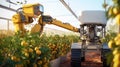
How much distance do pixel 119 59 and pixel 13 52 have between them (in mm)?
4770

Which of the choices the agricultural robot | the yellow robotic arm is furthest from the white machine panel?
the yellow robotic arm

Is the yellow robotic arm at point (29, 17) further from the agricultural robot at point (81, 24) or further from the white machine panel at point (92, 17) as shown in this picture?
the white machine panel at point (92, 17)

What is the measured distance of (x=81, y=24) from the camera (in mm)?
10562

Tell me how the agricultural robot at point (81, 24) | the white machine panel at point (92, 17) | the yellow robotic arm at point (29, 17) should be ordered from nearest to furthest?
the yellow robotic arm at point (29, 17) < the agricultural robot at point (81, 24) < the white machine panel at point (92, 17)

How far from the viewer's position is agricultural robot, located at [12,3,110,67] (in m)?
9.02

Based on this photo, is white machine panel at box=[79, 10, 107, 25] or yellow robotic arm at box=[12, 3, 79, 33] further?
white machine panel at box=[79, 10, 107, 25]

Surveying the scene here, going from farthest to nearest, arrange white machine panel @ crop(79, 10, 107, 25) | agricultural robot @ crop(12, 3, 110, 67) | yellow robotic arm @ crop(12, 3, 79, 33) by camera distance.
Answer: white machine panel @ crop(79, 10, 107, 25) < agricultural robot @ crop(12, 3, 110, 67) < yellow robotic arm @ crop(12, 3, 79, 33)

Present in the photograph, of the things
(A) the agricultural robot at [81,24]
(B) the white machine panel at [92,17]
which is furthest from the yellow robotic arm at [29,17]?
(B) the white machine panel at [92,17]

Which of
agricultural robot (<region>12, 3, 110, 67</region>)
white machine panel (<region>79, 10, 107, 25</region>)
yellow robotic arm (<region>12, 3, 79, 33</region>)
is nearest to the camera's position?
yellow robotic arm (<region>12, 3, 79, 33</region>)

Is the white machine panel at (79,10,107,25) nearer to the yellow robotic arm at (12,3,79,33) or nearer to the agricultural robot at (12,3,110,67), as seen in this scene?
the agricultural robot at (12,3,110,67)

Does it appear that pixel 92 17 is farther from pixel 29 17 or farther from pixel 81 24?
pixel 29 17

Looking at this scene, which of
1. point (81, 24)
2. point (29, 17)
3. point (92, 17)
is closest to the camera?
point (29, 17)

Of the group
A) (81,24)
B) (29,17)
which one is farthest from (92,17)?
(29,17)

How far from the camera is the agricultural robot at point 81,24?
9023mm
